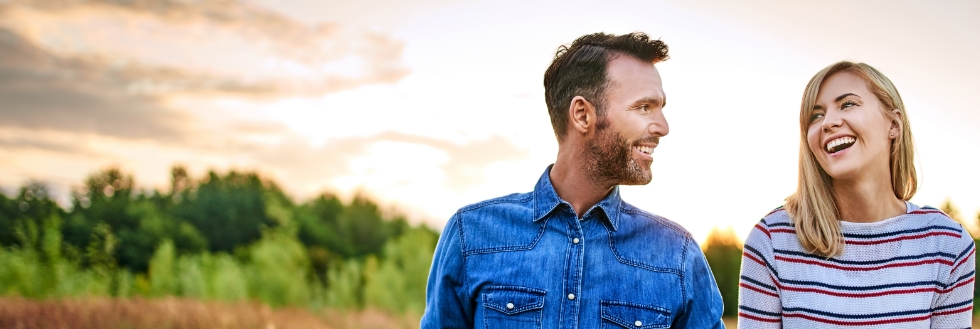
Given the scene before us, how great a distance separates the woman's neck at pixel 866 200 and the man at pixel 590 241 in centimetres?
67

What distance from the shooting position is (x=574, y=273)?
296cm

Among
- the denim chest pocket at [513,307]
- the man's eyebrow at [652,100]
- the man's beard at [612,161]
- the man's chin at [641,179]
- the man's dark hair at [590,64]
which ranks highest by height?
the man's dark hair at [590,64]

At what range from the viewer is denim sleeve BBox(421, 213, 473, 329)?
3055mm

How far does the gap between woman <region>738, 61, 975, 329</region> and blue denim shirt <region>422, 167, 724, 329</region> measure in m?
0.32

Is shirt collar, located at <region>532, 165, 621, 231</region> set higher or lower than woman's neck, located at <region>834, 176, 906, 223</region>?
lower

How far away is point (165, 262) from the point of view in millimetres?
20531

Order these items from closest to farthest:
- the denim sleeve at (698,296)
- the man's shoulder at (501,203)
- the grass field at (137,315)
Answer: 1. the denim sleeve at (698,296)
2. the man's shoulder at (501,203)
3. the grass field at (137,315)

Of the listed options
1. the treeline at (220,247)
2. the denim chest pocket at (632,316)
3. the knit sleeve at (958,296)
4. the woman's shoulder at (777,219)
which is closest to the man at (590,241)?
the denim chest pocket at (632,316)

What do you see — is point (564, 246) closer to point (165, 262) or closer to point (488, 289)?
point (488, 289)

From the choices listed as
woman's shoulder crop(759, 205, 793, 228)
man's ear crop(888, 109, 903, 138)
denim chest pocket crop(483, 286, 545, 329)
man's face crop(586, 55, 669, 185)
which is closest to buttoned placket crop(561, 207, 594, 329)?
denim chest pocket crop(483, 286, 545, 329)

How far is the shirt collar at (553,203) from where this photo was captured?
3.02 meters

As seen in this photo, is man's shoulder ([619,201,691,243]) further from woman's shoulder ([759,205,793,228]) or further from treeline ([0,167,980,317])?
treeline ([0,167,980,317])

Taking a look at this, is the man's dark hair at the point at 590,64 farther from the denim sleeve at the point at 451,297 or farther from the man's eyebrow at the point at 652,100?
the denim sleeve at the point at 451,297

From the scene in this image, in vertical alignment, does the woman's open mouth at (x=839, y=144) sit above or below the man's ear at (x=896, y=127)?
below
